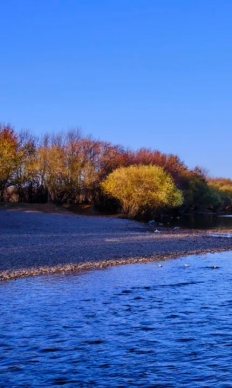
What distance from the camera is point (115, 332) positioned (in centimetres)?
1267

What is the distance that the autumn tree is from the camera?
65.5m

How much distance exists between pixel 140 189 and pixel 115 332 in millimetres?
52695

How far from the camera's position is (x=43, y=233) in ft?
120

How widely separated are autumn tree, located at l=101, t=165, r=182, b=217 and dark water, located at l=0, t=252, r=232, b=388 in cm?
4490

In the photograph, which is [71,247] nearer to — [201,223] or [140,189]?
[140,189]

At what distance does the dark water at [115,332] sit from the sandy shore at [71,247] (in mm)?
2548

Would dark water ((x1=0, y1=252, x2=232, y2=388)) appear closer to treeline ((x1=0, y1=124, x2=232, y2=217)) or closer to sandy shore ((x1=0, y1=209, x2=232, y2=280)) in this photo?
sandy shore ((x1=0, y1=209, x2=232, y2=280))

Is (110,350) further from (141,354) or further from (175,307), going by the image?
(175,307)

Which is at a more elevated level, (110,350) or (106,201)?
(106,201)

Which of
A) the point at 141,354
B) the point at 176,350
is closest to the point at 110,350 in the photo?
the point at 141,354

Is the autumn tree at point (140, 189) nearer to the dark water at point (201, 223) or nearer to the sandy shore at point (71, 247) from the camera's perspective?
the dark water at point (201, 223)

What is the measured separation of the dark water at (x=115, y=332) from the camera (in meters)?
9.76

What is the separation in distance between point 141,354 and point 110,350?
71 cm

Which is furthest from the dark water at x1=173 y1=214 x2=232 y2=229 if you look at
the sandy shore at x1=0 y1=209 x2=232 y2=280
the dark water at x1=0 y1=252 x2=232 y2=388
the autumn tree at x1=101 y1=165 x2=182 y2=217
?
the dark water at x1=0 y1=252 x2=232 y2=388
